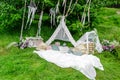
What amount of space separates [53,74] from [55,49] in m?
2.99

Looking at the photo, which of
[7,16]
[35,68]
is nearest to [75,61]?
[35,68]

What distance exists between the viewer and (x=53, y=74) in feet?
35.9

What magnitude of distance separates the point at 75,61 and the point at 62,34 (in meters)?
2.72

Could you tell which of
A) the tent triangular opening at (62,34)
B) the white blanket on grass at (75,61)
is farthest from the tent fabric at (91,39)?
the white blanket on grass at (75,61)

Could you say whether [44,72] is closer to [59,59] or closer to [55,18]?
[59,59]

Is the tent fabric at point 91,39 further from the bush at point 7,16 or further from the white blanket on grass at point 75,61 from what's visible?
the bush at point 7,16

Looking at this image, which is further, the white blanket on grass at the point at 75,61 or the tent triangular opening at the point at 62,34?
the tent triangular opening at the point at 62,34

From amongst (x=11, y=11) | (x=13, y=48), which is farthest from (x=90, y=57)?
(x=11, y=11)

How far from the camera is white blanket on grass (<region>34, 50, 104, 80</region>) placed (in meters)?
11.5

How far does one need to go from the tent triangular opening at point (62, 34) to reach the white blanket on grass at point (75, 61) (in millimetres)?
1570

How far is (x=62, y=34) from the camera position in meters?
14.4

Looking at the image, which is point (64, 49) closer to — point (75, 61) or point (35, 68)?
point (75, 61)

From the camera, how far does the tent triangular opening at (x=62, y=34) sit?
14242 mm

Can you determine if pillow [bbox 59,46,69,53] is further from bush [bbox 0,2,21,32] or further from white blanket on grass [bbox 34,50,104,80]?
bush [bbox 0,2,21,32]
